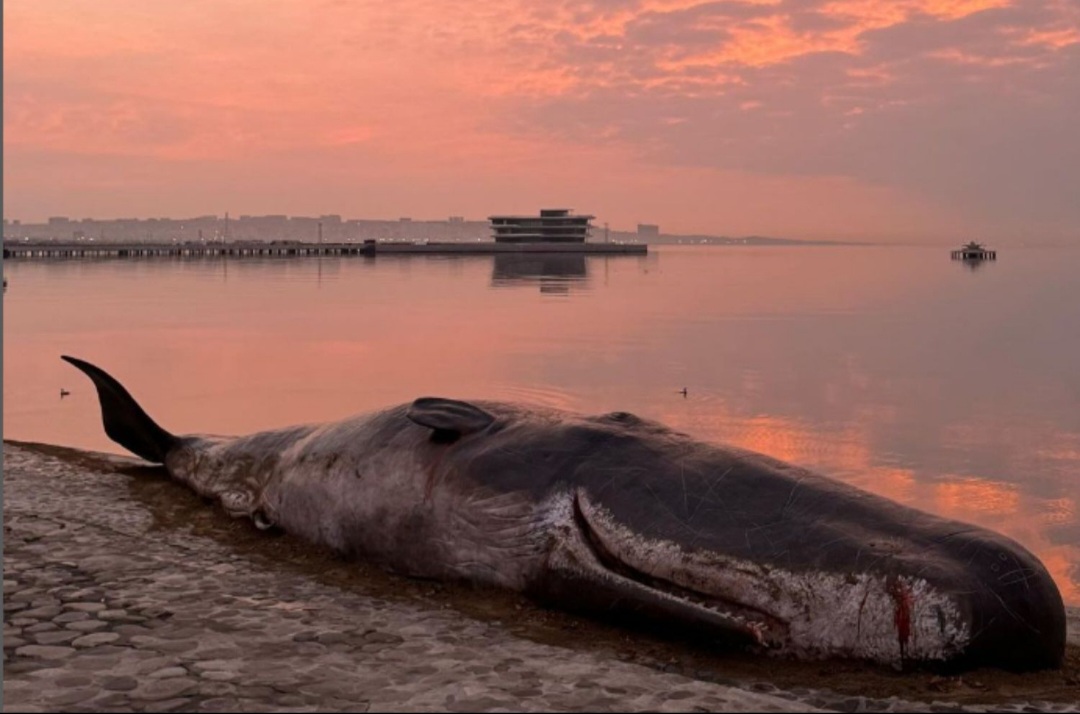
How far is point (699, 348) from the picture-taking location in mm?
48062

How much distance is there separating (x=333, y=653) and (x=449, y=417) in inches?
125

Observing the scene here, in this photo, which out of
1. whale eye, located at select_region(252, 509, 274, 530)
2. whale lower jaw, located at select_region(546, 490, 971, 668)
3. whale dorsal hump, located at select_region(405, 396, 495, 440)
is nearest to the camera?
whale lower jaw, located at select_region(546, 490, 971, 668)

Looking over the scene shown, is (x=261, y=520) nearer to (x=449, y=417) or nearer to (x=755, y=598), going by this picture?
(x=449, y=417)

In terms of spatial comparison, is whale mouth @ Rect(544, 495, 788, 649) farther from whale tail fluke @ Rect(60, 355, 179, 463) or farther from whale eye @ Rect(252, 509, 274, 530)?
whale tail fluke @ Rect(60, 355, 179, 463)

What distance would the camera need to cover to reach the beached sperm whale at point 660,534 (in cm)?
715

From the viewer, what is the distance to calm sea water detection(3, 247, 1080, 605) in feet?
73.4

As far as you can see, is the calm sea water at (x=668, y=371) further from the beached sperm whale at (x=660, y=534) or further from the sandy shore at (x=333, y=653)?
the sandy shore at (x=333, y=653)

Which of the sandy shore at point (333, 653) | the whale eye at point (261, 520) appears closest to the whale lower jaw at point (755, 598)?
the sandy shore at point (333, 653)

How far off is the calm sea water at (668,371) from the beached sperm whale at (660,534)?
7029 millimetres

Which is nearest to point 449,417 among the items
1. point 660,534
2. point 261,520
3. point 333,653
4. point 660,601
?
point 660,534

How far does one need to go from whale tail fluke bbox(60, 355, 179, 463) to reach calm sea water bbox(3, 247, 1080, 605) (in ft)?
32.4

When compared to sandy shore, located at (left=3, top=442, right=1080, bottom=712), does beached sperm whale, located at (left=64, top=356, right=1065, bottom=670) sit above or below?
above

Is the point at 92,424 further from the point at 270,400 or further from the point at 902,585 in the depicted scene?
the point at 902,585

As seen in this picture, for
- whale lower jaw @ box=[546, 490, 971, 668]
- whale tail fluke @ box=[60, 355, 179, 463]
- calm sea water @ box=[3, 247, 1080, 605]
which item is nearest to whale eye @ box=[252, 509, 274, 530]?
whale tail fluke @ box=[60, 355, 179, 463]
